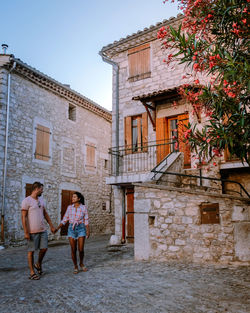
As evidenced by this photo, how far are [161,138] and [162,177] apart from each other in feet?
8.83

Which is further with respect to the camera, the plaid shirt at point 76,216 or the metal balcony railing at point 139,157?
the metal balcony railing at point 139,157

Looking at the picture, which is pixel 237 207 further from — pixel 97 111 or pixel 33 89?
pixel 97 111

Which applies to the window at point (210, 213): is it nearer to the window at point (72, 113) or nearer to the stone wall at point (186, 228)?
the stone wall at point (186, 228)

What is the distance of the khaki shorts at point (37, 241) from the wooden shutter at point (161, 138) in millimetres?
6075

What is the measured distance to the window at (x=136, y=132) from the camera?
1160 centimetres

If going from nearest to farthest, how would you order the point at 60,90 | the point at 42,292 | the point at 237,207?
the point at 42,292
the point at 237,207
the point at 60,90

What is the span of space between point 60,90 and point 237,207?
37.3 ft

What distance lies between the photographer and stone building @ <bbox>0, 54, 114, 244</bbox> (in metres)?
12.4

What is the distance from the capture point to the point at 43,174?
1418 centimetres

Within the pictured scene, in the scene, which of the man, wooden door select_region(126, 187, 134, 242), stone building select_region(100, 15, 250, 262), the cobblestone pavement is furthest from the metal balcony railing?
the man

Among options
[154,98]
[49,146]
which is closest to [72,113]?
[49,146]

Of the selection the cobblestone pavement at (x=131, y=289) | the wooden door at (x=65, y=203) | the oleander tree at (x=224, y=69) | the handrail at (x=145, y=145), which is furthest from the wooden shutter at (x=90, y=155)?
the oleander tree at (x=224, y=69)

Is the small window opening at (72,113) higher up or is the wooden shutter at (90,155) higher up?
the small window opening at (72,113)

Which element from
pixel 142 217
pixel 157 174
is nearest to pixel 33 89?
pixel 157 174
